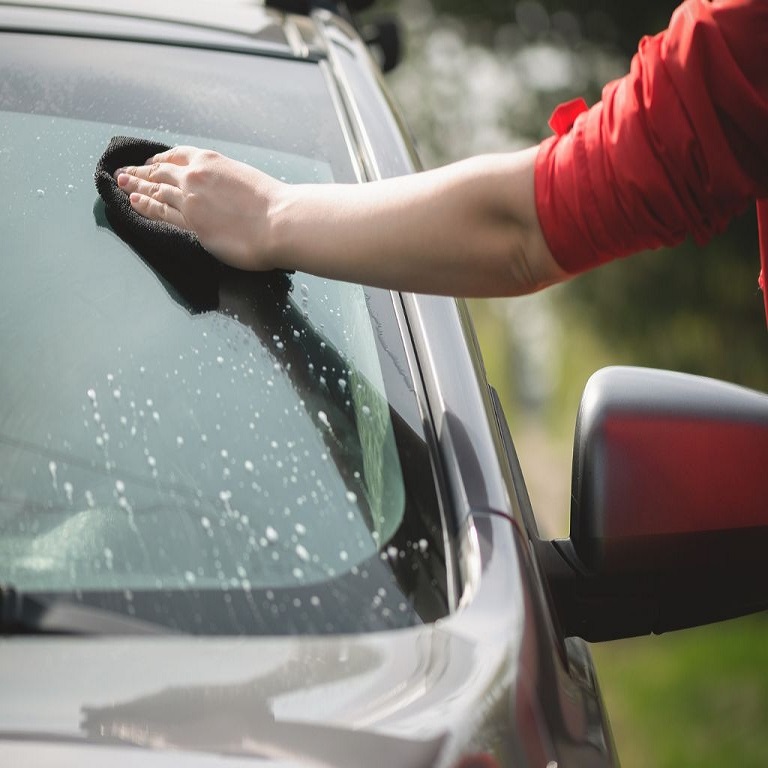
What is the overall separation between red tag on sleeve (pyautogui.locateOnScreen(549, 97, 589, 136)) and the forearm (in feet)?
0.20

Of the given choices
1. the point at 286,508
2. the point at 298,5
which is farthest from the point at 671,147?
the point at 298,5

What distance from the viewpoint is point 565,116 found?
4.58ft

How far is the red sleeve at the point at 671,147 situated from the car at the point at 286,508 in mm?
180

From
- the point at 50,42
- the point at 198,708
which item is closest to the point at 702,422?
the point at 198,708

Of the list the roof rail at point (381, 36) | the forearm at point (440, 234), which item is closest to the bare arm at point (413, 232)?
the forearm at point (440, 234)

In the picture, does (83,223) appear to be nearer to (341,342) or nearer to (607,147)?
(341,342)

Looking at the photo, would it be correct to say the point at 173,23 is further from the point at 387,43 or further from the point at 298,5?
the point at 387,43

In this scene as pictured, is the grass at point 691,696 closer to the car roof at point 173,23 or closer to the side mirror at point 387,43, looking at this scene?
the side mirror at point 387,43

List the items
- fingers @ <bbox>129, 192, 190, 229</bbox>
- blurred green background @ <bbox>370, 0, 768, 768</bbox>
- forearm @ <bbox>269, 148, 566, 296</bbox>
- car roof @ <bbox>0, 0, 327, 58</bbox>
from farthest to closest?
1. blurred green background @ <bbox>370, 0, 768, 768</bbox>
2. car roof @ <bbox>0, 0, 327, 58</bbox>
3. fingers @ <bbox>129, 192, 190, 229</bbox>
4. forearm @ <bbox>269, 148, 566, 296</bbox>

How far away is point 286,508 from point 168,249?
414mm

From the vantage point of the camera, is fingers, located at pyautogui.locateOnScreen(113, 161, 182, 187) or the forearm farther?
fingers, located at pyautogui.locateOnScreen(113, 161, 182, 187)

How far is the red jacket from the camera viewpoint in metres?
1.24

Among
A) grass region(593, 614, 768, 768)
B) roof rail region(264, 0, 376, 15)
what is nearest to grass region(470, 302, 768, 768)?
grass region(593, 614, 768, 768)

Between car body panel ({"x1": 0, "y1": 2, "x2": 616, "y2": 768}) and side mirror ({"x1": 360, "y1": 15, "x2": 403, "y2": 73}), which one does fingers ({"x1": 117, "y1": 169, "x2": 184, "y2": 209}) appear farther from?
side mirror ({"x1": 360, "y1": 15, "x2": 403, "y2": 73})
